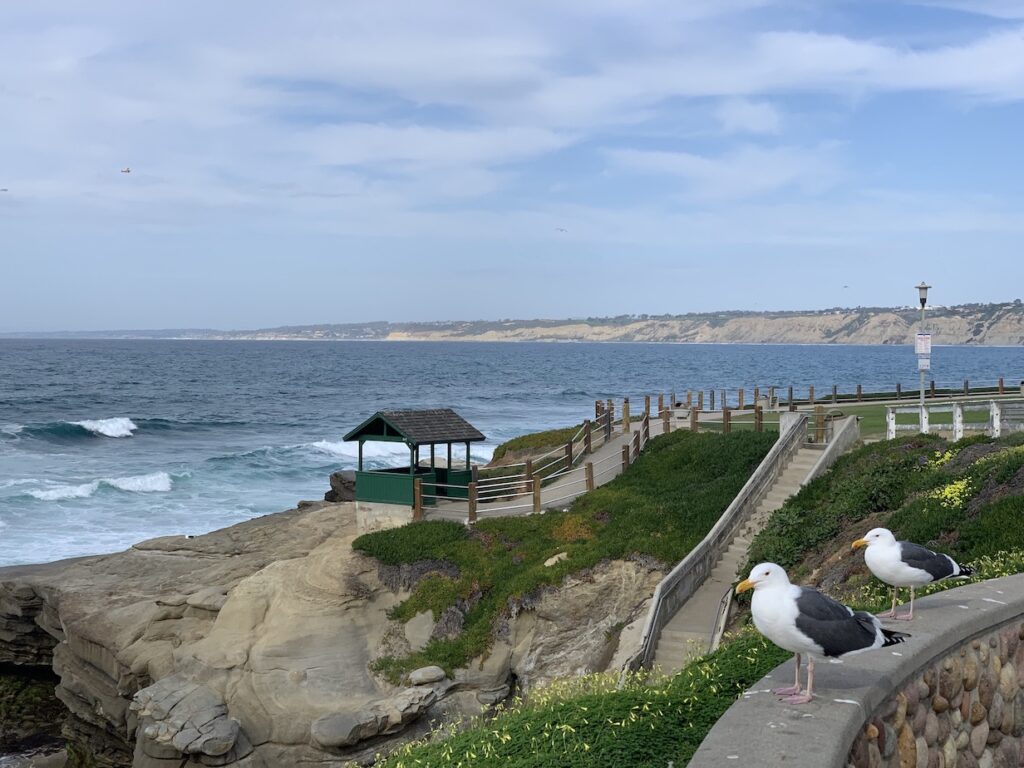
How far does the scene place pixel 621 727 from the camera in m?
8.62

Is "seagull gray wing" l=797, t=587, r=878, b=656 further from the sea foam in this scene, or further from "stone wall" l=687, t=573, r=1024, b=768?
the sea foam

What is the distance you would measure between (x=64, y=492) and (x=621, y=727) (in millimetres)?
42781

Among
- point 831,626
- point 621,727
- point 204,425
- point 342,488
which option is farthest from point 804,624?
point 204,425

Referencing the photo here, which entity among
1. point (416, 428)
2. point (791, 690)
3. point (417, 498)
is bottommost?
point (417, 498)

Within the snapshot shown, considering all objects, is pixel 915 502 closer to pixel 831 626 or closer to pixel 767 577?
pixel 767 577

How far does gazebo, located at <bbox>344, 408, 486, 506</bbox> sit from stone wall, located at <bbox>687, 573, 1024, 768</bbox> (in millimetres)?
17980

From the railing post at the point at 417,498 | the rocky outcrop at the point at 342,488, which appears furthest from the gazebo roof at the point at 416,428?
the rocky outcrop at the point at 342,488

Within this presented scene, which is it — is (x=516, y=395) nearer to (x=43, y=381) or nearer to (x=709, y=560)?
(x=43, y=381)

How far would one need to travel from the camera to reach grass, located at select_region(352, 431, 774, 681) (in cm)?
2155

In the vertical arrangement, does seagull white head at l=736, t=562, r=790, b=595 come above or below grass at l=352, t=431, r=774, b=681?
above

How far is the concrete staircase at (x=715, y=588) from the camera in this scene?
60.8 ft

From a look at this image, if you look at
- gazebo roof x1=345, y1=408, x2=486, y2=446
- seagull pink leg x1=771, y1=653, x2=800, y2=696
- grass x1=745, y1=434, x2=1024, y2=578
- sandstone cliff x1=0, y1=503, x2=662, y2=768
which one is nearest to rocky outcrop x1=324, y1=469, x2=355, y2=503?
gazebo roof x1=345, y1=408, x2=486, y2=446

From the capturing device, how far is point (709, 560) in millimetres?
21672

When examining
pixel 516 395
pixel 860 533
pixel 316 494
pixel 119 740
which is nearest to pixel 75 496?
pixel 316 494
